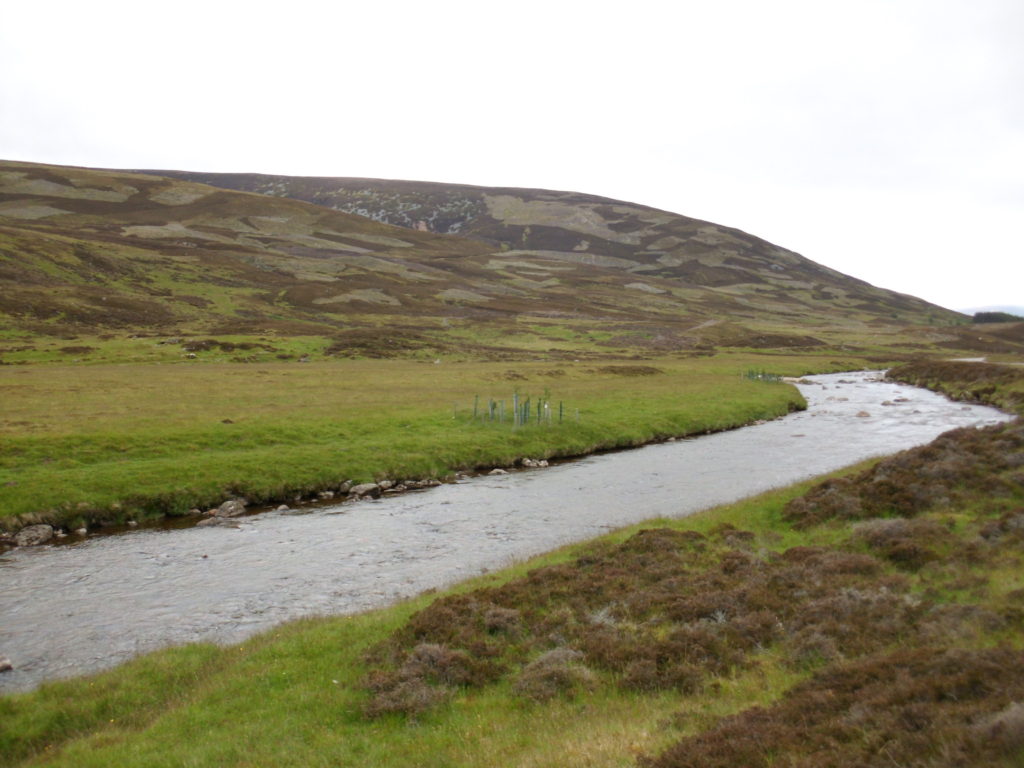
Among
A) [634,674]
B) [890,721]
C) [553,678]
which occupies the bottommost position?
[553,678]

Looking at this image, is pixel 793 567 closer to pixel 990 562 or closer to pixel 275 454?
pixel 990 562

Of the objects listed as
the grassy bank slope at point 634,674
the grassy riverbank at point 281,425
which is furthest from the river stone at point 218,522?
the grassy bank slope at point 634,674

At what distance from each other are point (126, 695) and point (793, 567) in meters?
18.9

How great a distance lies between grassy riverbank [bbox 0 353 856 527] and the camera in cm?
3575

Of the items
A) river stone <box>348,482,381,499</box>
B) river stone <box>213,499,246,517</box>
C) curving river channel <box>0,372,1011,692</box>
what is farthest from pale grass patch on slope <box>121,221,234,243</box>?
curving river channel <box>0,372,1011,692</box>

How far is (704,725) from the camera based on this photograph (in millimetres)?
12078

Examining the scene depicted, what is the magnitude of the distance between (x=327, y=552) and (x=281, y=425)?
21.4 m

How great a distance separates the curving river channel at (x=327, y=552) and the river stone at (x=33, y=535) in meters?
1.18

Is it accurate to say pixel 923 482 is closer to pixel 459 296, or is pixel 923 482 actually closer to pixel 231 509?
pixel 231 509

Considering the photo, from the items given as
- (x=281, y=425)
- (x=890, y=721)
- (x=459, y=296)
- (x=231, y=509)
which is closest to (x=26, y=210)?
(x=459, y=296)

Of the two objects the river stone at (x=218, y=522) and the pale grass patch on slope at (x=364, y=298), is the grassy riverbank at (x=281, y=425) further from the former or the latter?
the pale grass patch on slope at (x=364, y=298)

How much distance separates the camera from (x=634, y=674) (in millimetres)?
14961

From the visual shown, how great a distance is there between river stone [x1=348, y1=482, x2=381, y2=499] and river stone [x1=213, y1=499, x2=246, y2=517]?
6107 mm

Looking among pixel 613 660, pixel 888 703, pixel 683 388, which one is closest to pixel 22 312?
pixel 683 388
